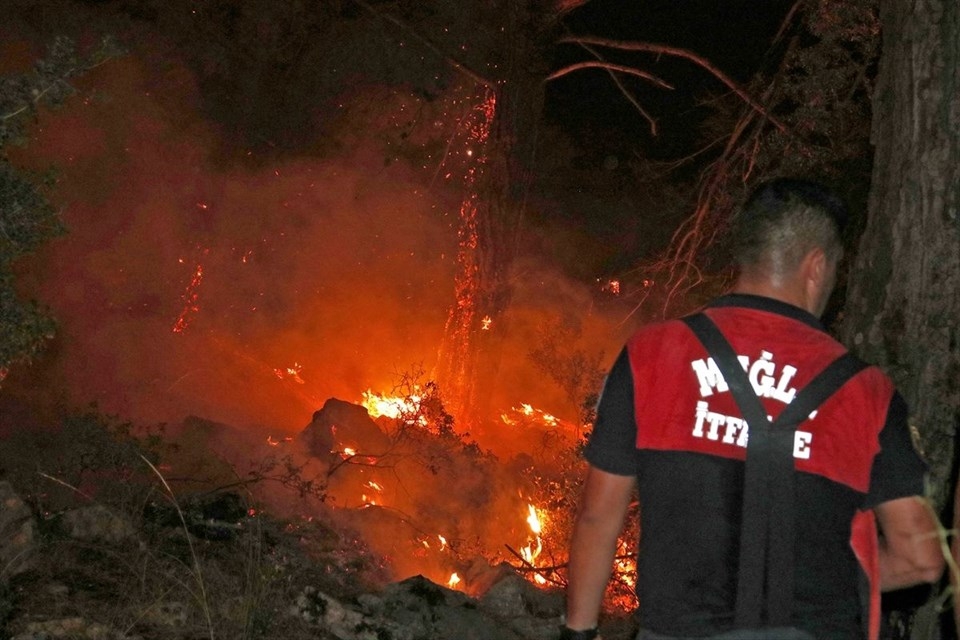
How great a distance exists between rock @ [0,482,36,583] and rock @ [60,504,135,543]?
30 cm

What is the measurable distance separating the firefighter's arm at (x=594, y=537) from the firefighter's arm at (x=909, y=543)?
61 centimetres

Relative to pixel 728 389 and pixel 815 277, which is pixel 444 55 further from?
pixel 728 389

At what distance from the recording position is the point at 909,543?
2.56 meters

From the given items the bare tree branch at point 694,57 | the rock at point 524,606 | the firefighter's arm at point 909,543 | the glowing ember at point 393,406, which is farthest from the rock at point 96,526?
the bare tree branch at point 694,57

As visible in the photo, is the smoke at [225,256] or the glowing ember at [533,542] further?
the smoke at [225,256]

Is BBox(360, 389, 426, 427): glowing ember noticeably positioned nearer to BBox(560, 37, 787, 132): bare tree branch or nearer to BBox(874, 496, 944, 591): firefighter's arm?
BBox(560, 37, 787, 132): bare tree branch

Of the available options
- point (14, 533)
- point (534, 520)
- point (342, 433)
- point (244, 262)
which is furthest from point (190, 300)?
point (14, 533)

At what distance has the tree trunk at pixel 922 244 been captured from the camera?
3.93 m

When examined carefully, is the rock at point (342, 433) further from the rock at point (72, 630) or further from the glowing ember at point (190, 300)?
the glowing ember at point (190, 300)

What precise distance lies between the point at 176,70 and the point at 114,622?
1210 cm

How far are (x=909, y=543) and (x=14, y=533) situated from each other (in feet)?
13.7

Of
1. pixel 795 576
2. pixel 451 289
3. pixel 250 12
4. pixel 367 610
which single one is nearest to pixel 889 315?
pixel 795 576

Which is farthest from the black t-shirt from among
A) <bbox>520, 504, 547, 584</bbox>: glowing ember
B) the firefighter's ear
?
<bbox>520, 504, 547, 584</bbox>: glowing ember

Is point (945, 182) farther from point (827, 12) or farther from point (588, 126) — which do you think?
point (588, 126)
